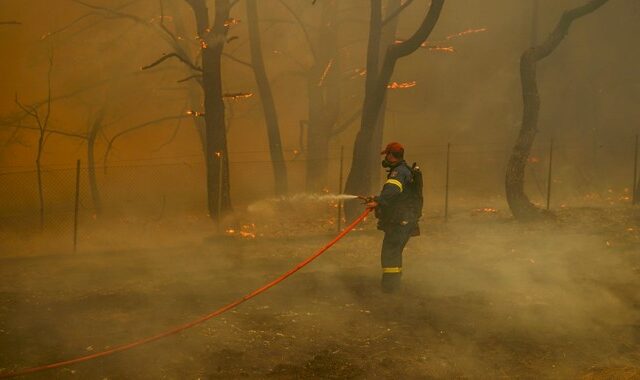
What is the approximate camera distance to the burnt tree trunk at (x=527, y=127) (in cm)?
1287

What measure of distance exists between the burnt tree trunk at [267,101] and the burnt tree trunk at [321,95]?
118 centimetres

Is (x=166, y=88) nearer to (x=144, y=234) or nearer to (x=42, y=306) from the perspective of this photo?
(x=144, y=234)

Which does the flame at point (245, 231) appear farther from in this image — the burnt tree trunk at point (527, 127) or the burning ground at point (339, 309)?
the burnt tree trunk at point (527, 127)

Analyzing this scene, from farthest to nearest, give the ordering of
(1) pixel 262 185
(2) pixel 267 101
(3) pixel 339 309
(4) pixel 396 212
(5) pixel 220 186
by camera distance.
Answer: (1) pixel 262 185, (2) pixel 267 101, (5) pixel 220 186, (4) pixel 396 212, (3) pixel 339 309

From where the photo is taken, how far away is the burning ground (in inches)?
226

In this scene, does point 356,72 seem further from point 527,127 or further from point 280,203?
point 527,127

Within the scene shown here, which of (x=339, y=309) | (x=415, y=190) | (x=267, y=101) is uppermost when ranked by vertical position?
(x=267, y=101)

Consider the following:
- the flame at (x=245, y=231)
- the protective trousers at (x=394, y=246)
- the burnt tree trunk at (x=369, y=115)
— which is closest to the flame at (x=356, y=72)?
the burnt tree trunk at (x=369, y=115)

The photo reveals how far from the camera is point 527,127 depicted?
13.0 meters

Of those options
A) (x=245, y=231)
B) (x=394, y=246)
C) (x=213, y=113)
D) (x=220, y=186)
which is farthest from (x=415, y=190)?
(x=213, y=113)

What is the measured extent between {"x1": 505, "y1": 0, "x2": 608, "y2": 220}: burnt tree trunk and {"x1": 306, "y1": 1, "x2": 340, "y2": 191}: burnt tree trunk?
5.53 meters

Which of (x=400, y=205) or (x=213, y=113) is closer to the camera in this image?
(x=400, y=205)

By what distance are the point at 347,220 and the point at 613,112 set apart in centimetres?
1396

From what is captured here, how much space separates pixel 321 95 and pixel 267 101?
2.14 m
